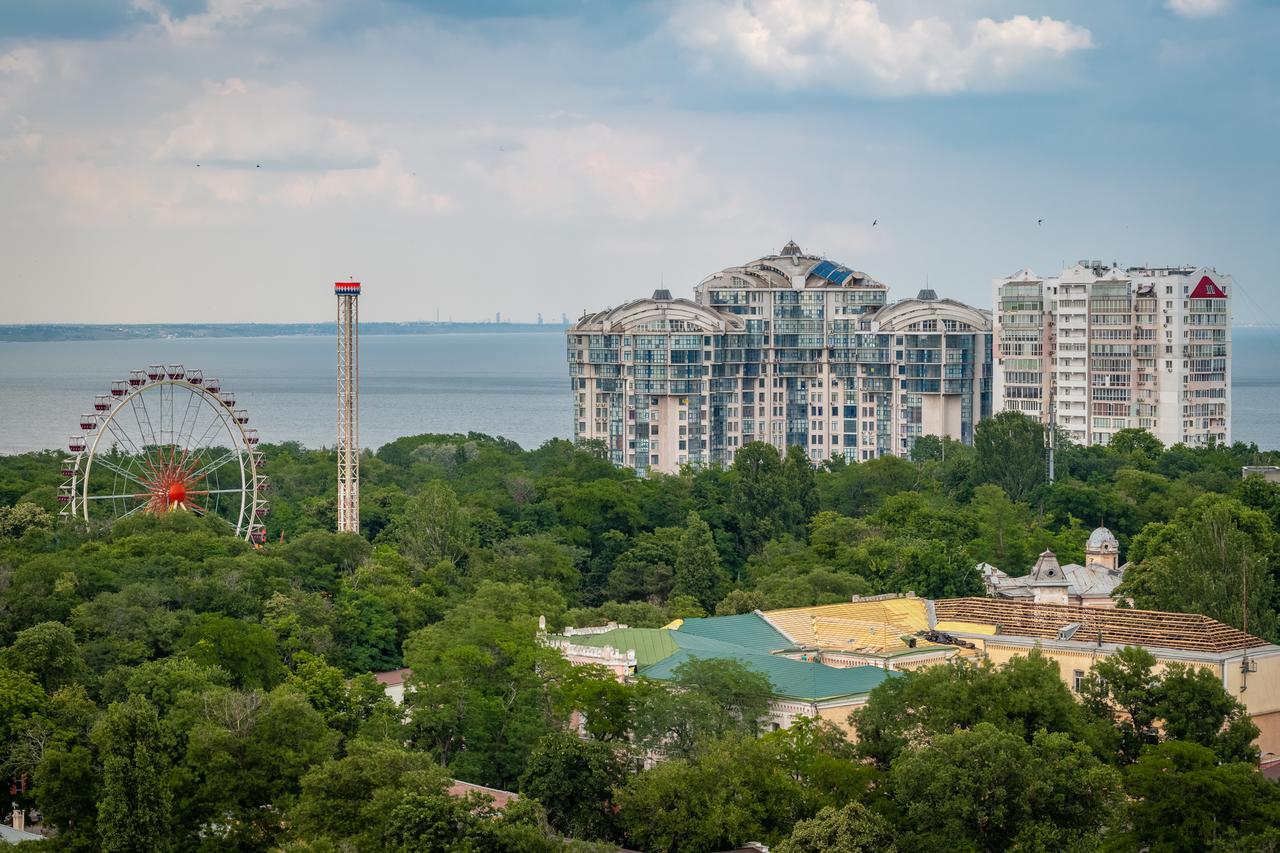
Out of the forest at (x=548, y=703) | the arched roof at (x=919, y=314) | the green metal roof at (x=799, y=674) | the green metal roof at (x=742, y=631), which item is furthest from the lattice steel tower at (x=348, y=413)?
the arched roof at (x=919, y=314)

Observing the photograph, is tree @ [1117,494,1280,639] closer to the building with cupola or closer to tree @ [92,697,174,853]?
the building with cupola

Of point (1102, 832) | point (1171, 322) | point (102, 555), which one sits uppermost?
point (1171, 322)

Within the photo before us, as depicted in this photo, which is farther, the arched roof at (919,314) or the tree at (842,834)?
the arched roof at (919,314)

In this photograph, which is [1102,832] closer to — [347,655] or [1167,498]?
[347,655]

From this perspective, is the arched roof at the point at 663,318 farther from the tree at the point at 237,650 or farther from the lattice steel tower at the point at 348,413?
the tree at the point at 237,650

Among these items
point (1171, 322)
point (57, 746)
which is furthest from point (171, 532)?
point (1171, 322)

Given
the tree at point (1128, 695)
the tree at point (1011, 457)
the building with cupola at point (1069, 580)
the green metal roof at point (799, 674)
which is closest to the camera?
the tree at point (1128, 695)
